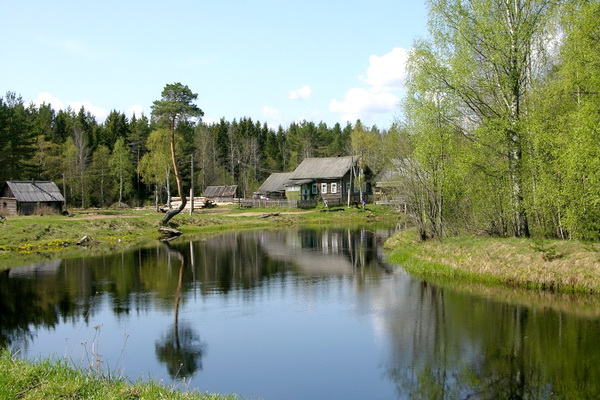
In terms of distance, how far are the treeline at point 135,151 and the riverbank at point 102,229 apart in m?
11.0

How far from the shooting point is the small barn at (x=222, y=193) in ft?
248

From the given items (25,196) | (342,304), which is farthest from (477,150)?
(25,196)

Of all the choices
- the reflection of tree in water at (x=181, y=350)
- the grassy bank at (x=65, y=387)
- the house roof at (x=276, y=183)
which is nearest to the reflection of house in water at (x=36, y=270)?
the reflection of tree in water at (x=181, y=350)

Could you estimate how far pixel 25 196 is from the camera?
1845 inches

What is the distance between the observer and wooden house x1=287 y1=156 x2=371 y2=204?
220 feet

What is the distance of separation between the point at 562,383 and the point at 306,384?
4.82 m

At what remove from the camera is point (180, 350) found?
12.3 metres

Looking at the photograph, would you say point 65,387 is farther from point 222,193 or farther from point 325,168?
point 222,193

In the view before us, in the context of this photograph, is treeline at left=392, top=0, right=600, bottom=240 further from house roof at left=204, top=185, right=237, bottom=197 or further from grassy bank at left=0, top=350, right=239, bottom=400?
house roof at left=204, top=185, right=237, bottom=197

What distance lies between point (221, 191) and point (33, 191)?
3244cm

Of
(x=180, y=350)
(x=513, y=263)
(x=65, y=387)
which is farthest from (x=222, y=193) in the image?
(x=65, y=387)

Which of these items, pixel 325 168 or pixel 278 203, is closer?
pixel 278 203

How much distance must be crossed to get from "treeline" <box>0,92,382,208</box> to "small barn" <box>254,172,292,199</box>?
17.1 ft

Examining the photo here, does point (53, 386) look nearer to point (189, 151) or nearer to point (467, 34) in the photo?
point (467, 34)
